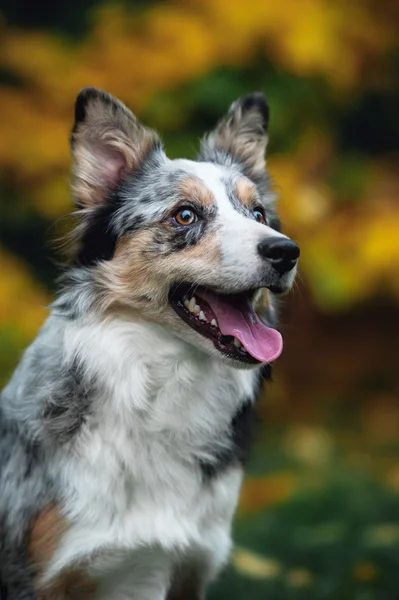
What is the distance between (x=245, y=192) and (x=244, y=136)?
561 mm

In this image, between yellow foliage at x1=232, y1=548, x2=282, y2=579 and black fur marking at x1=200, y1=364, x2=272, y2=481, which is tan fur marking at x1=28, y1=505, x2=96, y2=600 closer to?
black fur marking at x1=200, y1=364, x2=272, y2=481

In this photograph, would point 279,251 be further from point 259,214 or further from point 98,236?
point 98,236

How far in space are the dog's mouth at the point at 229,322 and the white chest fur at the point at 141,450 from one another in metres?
0.16

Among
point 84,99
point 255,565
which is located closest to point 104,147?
point 84,99

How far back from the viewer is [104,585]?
3811 millimetres

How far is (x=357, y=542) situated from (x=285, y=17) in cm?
375

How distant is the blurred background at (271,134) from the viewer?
704 centimetres

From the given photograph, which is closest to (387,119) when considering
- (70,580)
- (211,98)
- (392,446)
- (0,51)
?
(211,98)

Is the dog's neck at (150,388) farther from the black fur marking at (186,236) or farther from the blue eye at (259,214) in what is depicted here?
the blue eye at (259,214)

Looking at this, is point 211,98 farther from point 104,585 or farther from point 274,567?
point 104,585

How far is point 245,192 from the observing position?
3953 millimetres

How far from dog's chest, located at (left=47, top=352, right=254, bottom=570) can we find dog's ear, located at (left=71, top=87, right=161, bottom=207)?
0.82 metres

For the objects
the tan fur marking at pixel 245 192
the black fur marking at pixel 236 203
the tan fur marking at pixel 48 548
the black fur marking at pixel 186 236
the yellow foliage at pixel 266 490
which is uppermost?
the tan fur marking at pixel 245 192

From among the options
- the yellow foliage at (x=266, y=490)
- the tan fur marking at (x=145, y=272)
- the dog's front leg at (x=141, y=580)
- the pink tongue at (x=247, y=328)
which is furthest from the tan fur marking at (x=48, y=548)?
the yellow foliage at (x=266, y=490)
